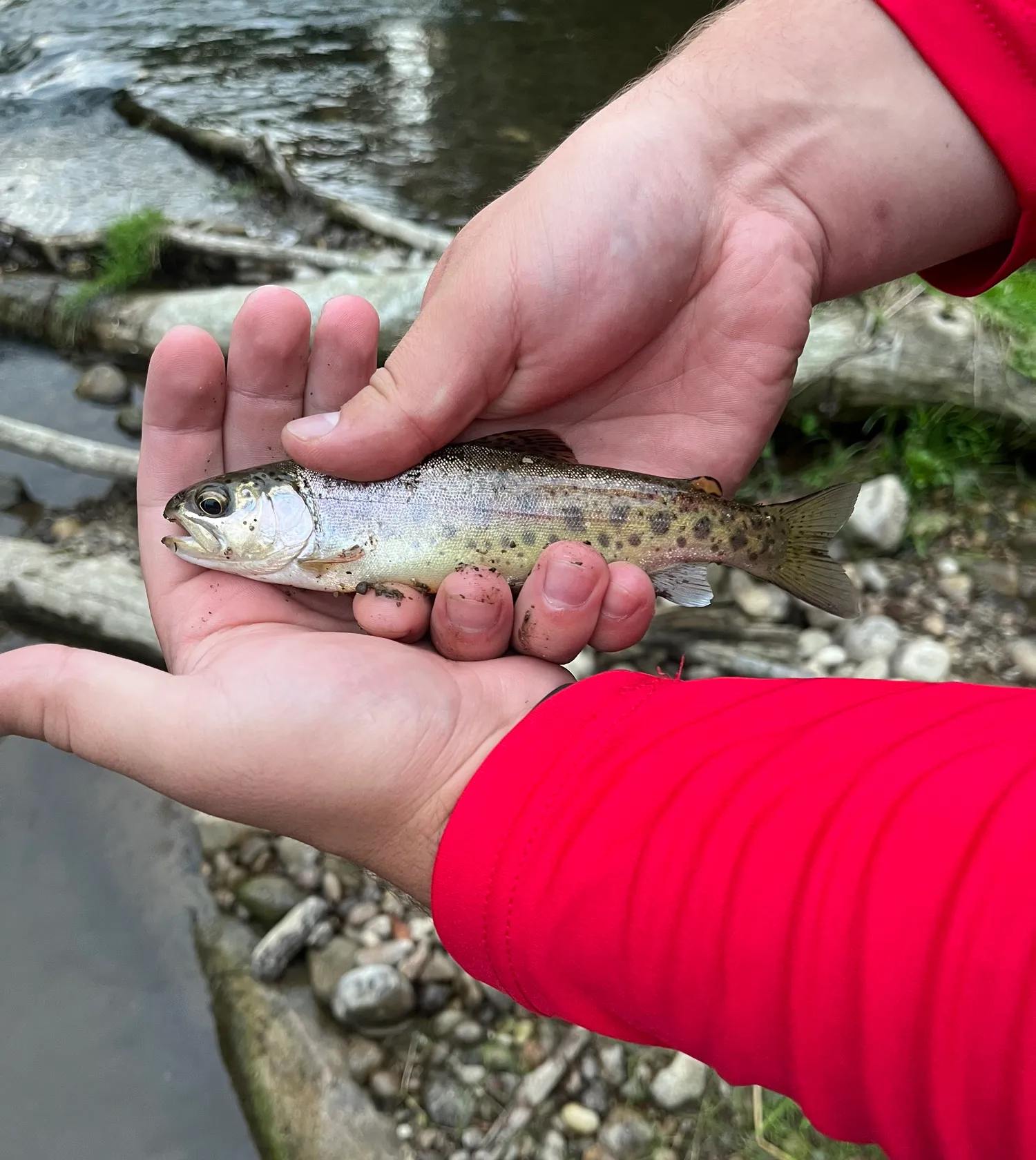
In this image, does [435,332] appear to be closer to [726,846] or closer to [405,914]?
[726,846]

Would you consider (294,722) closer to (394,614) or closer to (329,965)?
(394,614)

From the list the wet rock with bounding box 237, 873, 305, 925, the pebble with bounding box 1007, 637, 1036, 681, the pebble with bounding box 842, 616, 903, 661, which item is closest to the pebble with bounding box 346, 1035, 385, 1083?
the wet rock with bounding box 237, 873, 305, 925

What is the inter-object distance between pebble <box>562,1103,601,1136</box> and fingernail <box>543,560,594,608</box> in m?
2.09

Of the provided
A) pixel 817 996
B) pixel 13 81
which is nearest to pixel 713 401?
pixel 817 996

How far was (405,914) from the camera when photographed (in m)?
Answer: 4.30

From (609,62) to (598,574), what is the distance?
12.7 metres

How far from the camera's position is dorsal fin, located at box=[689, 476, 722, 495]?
363 centimetres

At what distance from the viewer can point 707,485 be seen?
143 inches

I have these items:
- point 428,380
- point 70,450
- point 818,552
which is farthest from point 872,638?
point 70,450

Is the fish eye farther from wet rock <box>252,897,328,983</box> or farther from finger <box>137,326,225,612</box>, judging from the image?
wet rock <box>252,897,328,983</box>

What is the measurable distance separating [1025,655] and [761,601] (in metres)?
1.45

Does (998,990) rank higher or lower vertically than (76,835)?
higher

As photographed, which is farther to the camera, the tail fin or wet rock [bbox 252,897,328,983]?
wet rock [bbox 252,897,328,983]

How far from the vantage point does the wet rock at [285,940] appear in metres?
4.12
